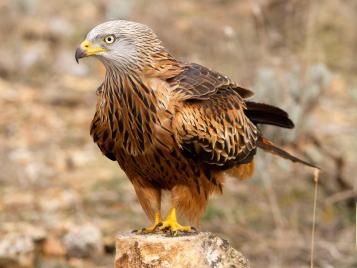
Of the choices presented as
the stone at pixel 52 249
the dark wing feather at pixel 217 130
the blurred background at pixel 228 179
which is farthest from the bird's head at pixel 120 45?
the stone at pixel 52 249

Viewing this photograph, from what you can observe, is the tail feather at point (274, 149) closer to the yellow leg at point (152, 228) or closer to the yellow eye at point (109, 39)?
the yellow leg at point (152, 228)

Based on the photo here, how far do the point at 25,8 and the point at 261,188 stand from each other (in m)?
6.52

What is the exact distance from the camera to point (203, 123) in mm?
5520

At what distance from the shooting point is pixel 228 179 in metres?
10.3

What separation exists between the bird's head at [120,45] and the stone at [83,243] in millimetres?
3432

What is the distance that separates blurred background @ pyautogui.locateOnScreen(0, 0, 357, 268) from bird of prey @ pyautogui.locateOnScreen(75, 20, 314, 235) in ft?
6.79

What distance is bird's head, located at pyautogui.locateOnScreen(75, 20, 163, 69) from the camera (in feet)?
16.9

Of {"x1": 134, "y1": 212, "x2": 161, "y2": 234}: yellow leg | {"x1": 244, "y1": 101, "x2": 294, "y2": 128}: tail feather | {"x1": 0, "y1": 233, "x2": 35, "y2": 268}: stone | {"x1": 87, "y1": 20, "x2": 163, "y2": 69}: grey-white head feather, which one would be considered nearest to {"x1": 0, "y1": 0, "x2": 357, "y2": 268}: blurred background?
{"x1": 0, "y1": 233, "x2": 35, "y2": 268}: stone

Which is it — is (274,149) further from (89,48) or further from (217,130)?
(89,48)

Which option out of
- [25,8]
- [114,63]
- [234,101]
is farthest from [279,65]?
[114,63]

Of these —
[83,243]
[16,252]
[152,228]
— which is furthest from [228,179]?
[152,228]

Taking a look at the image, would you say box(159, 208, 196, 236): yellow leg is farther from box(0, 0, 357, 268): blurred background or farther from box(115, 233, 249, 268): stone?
box(0, 0, 357, 268): blurred background

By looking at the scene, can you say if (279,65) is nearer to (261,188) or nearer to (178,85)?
(261,188)

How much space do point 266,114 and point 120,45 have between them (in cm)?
159
